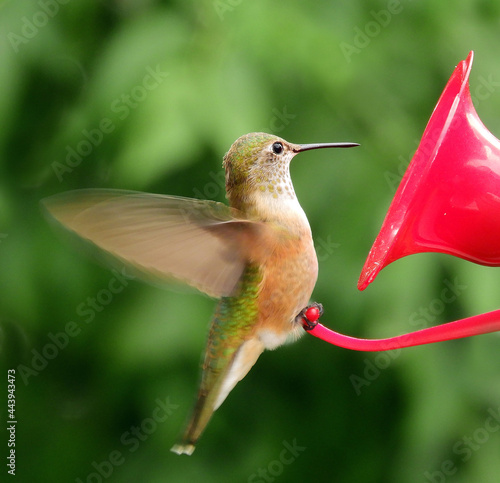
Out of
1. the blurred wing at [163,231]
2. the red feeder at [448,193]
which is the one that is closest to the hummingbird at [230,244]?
the blurred wing at [163,231]

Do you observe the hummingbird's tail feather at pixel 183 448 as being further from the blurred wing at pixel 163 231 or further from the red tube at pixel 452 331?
the red tube at pixel 452 331

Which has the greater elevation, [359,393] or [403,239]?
[403,239]

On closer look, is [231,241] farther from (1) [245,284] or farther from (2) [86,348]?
(2) [86,348]

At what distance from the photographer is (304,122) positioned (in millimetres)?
2355

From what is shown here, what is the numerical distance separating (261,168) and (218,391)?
55cm

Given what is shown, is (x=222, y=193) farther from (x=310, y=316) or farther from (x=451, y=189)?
(x=451, y=189)

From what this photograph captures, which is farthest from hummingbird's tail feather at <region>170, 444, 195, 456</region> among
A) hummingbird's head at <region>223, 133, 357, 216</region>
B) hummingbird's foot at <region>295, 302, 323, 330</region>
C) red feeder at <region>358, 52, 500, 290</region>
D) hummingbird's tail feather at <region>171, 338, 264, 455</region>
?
red feeder at <region>358, 52, 500, 290</region>

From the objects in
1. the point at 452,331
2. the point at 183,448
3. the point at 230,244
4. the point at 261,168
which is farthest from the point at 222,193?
the point at 452,331

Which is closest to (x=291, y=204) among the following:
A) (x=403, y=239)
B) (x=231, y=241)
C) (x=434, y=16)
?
(x=231, y=241)

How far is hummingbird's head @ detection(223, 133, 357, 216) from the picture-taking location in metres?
1.78

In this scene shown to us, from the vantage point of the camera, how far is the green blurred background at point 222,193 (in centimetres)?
214

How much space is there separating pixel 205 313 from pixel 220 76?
0.72 metres

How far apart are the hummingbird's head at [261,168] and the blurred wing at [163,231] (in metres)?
0.16

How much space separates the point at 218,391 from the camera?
1.83 metres
